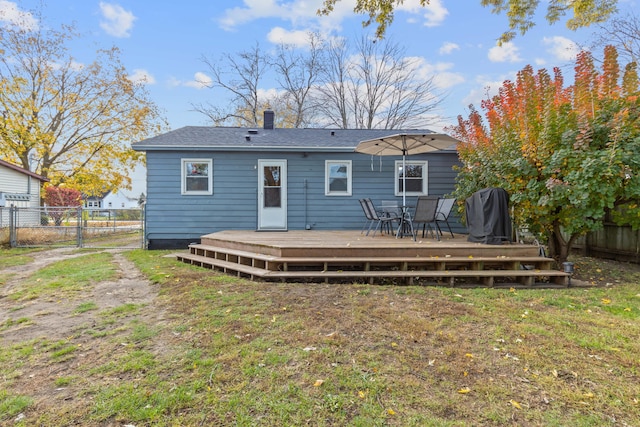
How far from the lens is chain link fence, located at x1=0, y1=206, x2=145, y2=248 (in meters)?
9.24

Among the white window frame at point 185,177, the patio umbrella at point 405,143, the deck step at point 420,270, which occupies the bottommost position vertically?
the deck step at point 420,270

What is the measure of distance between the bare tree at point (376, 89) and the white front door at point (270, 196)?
12.9 meters

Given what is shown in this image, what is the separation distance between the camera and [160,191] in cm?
842

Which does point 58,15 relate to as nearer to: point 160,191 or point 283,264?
point 160,191

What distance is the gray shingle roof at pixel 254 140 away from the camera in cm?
831

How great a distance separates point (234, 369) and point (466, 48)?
576 inches

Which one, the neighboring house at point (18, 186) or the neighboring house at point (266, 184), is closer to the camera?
the neighboring house at point (266, 184)

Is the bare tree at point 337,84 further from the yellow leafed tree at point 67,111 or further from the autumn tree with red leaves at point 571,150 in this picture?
the autumn tree with red leaves at point 571,150

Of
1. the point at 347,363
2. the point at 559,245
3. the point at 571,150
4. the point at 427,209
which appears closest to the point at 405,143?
the point at 427,209

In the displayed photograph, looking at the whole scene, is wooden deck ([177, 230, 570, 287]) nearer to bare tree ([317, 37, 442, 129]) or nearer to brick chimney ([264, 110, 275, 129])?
brick chimney ([264, 110, 275, 129])

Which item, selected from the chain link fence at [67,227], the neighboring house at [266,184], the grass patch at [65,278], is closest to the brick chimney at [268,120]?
the neighboring house at [266,184]

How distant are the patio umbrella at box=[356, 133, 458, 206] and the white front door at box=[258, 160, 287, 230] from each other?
2536mm

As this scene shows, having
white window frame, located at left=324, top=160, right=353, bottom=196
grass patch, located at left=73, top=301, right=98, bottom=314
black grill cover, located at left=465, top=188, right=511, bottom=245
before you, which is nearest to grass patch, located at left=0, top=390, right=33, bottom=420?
grass patch, located at left=73, top=301, right=98, bottom=314

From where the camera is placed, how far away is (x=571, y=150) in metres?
4.89
